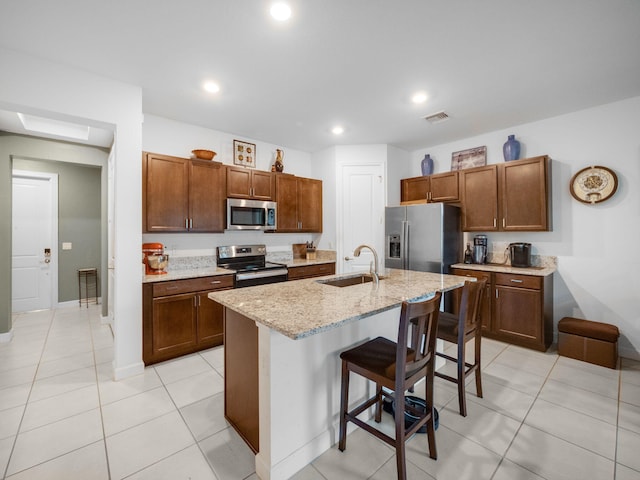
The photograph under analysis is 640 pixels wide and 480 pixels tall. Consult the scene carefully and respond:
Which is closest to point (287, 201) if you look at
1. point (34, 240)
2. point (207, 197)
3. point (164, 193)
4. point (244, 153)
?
point (244, 153)

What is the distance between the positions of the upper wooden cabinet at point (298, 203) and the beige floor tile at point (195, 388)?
2242 mm

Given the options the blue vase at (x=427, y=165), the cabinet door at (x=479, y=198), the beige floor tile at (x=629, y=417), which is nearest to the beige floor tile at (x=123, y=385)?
the beige floor tile at (x=629, y=417)

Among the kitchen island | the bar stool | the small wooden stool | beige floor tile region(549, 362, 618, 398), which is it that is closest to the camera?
the kitchen island

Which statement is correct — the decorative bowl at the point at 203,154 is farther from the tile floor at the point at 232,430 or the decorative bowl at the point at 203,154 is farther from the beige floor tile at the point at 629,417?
the beige floor tile at the point at 629,417

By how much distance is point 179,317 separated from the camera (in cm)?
297

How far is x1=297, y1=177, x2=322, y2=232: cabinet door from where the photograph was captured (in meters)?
4.53

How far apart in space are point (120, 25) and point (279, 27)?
1092 millimetres

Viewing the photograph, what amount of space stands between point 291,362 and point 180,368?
1.84 meters

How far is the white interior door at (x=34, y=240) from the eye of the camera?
176 inches

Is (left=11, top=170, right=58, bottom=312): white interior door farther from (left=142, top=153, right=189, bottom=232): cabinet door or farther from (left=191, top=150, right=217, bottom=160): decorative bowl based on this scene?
(left=191, top=150, right=217, bottom=160): decorative bowl

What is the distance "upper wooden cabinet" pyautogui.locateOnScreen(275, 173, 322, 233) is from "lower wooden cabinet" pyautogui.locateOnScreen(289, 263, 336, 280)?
659 millimetres

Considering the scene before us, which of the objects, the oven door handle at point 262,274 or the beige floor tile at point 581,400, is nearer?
the beige floor tile at point 581,400

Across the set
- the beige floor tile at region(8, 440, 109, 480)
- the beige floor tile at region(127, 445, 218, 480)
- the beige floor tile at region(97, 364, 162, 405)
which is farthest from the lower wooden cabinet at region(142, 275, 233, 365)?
the beige floor tile at region(127, 445, 218, 480)

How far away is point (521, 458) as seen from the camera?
167cm
